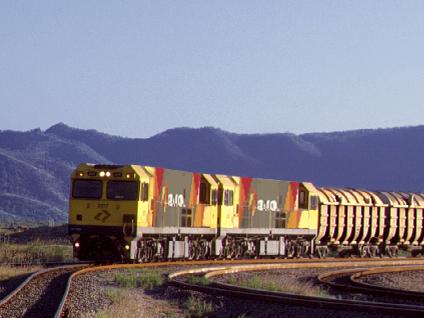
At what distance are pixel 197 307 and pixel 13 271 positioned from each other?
10.0m

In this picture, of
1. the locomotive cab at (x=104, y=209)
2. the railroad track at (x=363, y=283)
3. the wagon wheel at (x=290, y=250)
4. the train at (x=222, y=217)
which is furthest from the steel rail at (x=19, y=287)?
the wagon wheel at (x=290, y=250)

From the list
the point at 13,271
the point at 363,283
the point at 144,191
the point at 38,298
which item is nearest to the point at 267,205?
the point at 144,191

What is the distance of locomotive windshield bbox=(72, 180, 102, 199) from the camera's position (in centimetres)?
3341

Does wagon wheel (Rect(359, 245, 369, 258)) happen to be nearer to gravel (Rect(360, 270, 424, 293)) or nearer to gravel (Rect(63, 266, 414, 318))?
gravel (Rect(360, 270, 424, 293))

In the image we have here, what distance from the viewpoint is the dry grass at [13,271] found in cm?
2755

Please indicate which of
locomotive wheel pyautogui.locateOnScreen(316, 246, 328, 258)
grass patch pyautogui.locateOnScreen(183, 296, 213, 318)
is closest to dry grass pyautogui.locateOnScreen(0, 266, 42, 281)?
grass patch pyautogui.locateOnScreen(183, 296, 213, 318)

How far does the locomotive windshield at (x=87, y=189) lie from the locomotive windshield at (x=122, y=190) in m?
0.37

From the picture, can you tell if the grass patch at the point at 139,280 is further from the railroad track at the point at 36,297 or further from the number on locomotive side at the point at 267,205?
the number on locomotive side at the point at 267,205

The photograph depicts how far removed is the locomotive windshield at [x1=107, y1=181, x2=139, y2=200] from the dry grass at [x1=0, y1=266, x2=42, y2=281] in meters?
3.71

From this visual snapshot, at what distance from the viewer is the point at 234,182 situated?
A: 136 ft

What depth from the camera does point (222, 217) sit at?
39.9 metres

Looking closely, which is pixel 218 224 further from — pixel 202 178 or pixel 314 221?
pixel 314 221

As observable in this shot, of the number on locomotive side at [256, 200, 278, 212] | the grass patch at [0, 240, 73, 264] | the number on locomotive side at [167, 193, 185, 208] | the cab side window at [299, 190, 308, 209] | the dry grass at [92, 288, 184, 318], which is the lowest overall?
the dry grass at [92, 288, 184, 318]

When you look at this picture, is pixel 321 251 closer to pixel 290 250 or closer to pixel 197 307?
pixel 290 250
